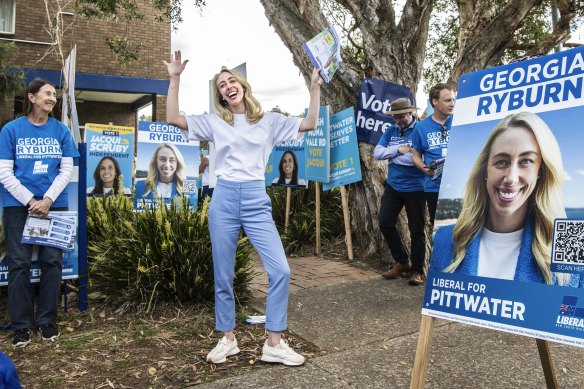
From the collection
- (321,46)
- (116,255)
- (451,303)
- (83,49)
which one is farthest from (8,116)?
(451,303)

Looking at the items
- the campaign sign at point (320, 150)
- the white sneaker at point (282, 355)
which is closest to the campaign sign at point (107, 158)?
the campaign sign at point (320, 150)

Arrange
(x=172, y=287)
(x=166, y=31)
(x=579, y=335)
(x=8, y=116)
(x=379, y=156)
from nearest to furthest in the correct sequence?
(x=579, y=335) < (x=172, y=287) < (x=379, y=156) < (x=8, y=116) < (x=166, y=31)

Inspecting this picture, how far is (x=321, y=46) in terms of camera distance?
14.7 ft

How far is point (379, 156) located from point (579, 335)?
3.81 m

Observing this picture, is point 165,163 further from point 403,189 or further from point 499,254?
point 499,254

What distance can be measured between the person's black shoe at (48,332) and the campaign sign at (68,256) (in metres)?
0.44

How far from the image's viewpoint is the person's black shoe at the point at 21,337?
159 inches

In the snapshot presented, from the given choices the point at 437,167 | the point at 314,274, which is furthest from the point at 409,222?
the point at 314,274

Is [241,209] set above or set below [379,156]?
below

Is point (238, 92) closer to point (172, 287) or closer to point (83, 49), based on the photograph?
point (172, 287)

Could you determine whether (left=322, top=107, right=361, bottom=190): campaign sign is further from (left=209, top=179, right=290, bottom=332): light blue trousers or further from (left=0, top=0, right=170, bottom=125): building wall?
(left=0, top=0, right=170, bottom=125): building wall

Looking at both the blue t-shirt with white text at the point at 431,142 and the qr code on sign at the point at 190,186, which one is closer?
the blue t-shirt with white text at the point at 431,142

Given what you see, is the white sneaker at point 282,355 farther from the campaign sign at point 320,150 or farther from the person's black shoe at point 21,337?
the campaign sign at point 320,150

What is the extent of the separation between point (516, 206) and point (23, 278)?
361 cm
